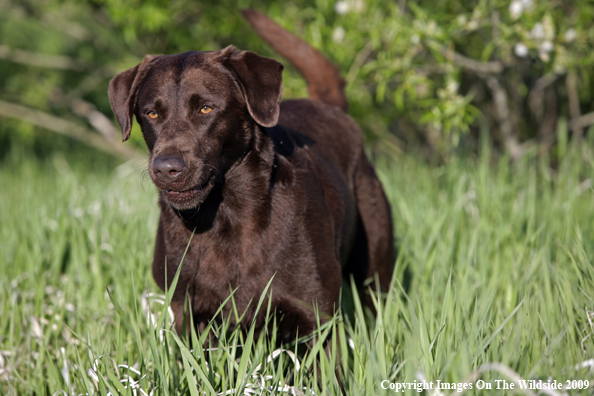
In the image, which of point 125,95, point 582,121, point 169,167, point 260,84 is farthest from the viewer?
point 582,121

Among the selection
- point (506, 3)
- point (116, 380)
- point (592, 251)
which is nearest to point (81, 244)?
point (116, 380)

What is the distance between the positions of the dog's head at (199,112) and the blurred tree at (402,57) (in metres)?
0.60

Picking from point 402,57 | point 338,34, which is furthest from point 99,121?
point 402,57

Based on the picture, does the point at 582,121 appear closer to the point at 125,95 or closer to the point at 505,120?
the point at 505,120

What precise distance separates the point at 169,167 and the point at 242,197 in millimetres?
421

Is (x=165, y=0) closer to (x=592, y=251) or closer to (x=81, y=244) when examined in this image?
(x=81, y=244)

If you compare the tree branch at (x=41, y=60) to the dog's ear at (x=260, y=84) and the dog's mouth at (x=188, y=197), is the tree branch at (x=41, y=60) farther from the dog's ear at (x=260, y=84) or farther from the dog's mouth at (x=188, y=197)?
the dog's mouth at (x=188, y=197)

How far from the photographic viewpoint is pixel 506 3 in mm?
4527

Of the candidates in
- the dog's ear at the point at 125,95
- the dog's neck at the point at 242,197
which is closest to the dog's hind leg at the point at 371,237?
the dog's neck at the point at 242,197

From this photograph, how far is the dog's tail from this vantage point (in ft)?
11.4

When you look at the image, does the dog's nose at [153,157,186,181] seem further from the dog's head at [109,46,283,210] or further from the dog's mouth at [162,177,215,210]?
the dog's mouth at [162,177,215,210]

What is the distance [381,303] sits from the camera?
7.89ft

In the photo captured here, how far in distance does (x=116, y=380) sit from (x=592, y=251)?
2.34m

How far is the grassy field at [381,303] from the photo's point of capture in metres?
1.87
